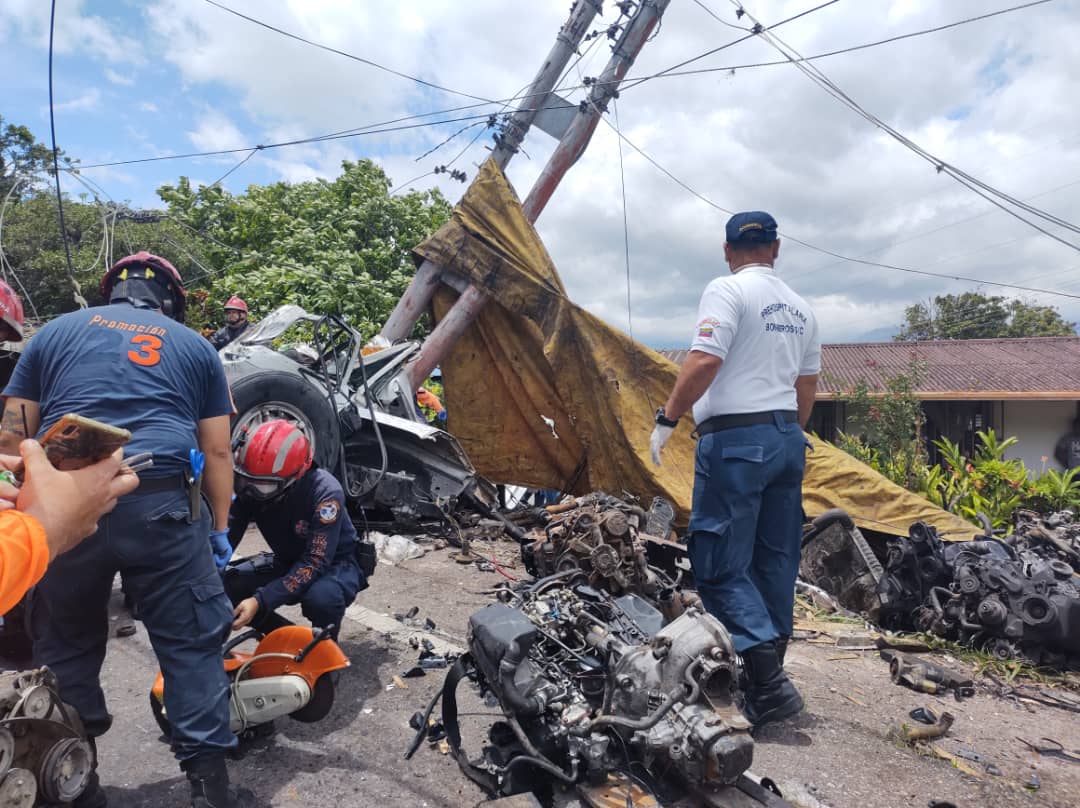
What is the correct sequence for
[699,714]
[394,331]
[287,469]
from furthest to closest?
[394,331], [287,469], [699,714]

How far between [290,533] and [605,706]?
1677 mm

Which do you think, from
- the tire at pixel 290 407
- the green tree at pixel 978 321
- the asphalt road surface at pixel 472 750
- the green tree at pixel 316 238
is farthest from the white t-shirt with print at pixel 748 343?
the green tree at pixel 978 321

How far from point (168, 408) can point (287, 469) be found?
0.78 m

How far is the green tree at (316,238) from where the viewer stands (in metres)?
12.1

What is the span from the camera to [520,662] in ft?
7.09

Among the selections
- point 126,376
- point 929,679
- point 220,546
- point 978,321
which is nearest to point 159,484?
point 126,376

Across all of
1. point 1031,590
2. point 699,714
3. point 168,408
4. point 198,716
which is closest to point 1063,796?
point 699,714

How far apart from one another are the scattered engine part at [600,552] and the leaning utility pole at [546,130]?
124 inches

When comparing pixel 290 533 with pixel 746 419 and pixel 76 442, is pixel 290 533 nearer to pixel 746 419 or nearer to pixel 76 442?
pixel 76 442

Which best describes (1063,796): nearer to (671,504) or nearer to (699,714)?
(699,714)

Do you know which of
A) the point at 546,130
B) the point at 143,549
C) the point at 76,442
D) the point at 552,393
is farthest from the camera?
the point at 546,130

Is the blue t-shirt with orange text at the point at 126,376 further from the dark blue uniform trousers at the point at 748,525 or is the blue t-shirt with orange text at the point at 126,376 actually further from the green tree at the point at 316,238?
the green tree at the point at 316,238

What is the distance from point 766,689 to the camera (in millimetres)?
2727

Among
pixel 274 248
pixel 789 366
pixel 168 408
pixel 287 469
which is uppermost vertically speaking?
pixel 274 248
